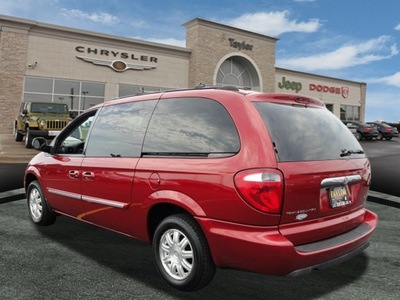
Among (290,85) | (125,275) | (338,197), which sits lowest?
→ (125,275)

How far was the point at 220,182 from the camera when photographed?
9.05 ft

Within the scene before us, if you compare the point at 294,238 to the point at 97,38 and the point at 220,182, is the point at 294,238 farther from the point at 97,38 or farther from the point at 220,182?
the point at 97,38

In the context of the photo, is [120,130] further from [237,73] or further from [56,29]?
[237,73]

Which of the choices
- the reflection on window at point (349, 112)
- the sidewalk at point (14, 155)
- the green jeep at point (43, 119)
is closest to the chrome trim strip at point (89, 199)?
the sidewalk at point (14, 155)

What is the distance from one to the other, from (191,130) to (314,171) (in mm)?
1070

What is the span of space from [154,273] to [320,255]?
5.21 ft

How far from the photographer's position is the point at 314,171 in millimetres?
2844

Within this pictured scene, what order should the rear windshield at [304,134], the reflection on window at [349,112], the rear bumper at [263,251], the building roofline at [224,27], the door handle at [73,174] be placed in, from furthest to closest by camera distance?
the reflection on window at [349,112] → the building roofline at [224,27] → the door handle at [73,174] → the rear windshield at [304,134] → the rear bumper at [263,251]

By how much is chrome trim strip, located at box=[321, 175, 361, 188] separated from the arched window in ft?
89.9

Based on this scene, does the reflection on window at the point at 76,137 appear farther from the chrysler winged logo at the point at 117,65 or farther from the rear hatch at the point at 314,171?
the chrysler winged logo at the point at 117,65

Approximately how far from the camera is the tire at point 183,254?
9.55ft

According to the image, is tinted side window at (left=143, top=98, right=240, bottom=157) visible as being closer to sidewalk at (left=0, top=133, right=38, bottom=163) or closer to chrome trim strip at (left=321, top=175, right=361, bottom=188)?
chrome trim strip at (left=321, top=175, right=361, bottom=188)

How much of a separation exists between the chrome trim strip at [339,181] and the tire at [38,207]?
3.73 meters

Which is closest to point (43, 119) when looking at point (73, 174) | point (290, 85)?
point (73, 174)
